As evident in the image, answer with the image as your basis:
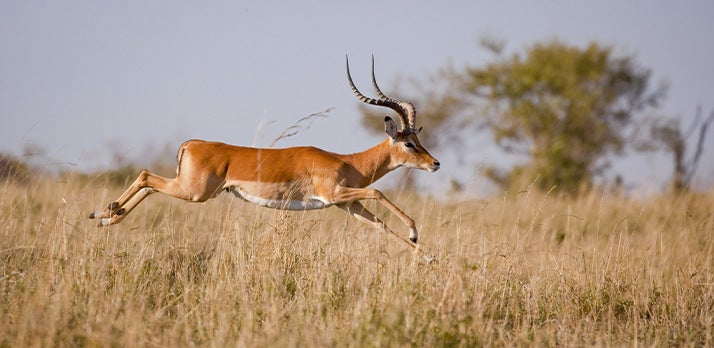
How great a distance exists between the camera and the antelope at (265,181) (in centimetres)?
806

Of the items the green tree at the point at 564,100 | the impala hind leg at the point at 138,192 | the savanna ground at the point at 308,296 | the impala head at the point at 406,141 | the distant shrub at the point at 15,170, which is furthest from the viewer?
the green tree at the point at 564,100

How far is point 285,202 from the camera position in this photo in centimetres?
803

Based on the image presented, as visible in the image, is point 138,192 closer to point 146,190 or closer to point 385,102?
point 146,190

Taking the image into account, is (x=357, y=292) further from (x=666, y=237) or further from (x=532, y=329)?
(x=666, y=237)

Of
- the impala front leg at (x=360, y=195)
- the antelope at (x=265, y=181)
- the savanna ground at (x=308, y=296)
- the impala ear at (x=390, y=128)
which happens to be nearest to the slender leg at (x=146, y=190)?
the antelope at (x=265, y=181)

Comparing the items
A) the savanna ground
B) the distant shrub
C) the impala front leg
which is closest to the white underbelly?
the impala front leg

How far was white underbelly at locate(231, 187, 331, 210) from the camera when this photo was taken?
8109 millimetres

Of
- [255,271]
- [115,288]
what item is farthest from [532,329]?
[115,288]

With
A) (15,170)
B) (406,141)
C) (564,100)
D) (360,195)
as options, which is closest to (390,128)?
(406,141)

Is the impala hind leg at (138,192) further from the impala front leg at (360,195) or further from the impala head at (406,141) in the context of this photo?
the impala head at (406,141)

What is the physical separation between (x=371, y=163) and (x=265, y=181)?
1.36 meters

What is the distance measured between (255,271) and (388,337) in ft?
5.92

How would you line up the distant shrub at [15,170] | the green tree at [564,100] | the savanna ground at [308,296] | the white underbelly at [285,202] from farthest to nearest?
the green tree at [564,100], the distant shrub at [15,170], the white underbelly at [285,202], the savanna ground at [308,296]

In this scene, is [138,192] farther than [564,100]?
No
